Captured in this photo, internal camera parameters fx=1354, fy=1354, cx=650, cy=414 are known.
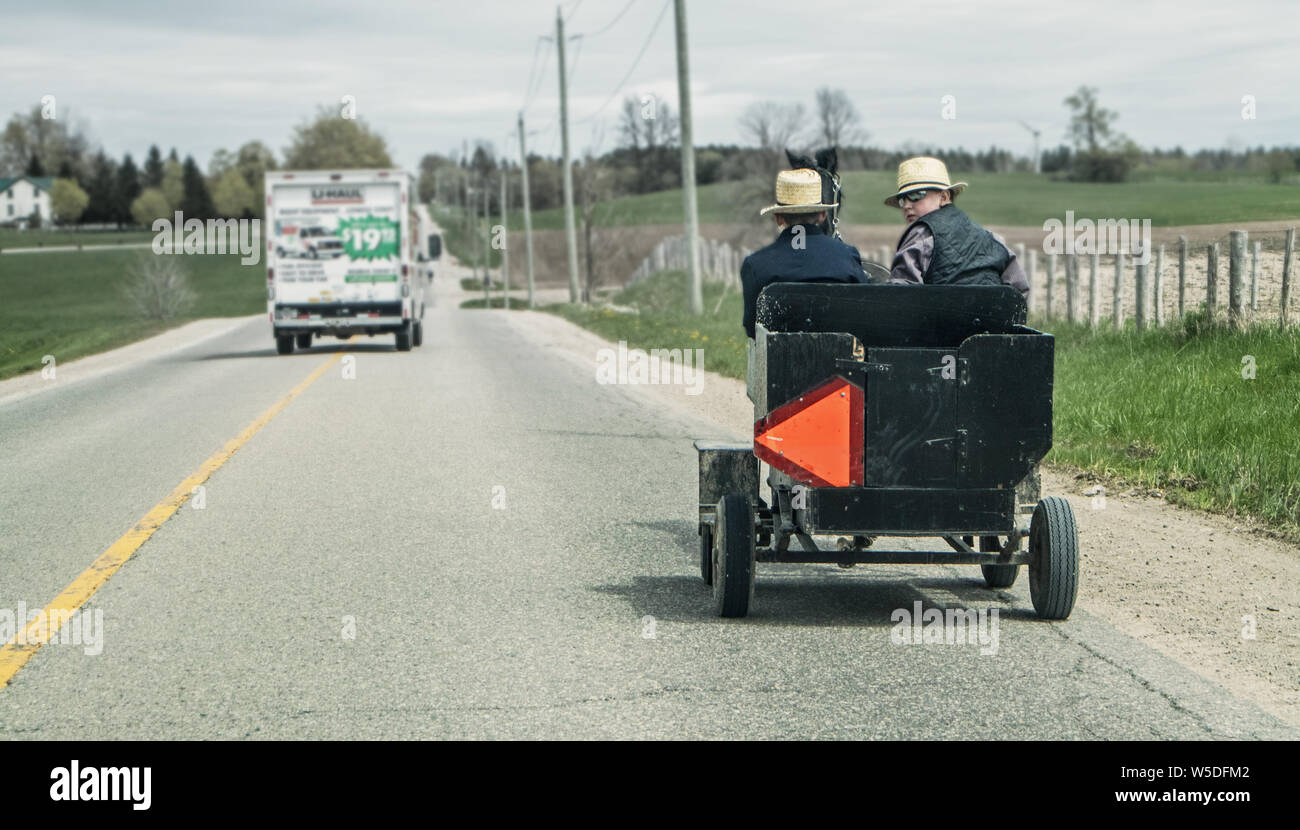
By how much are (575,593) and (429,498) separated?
9.42 feet

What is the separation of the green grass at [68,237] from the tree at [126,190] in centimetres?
270

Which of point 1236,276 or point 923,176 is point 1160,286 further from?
point 923,176

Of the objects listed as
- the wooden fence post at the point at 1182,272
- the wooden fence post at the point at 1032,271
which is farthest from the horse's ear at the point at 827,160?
the wooden fence post at the point at 1032,271

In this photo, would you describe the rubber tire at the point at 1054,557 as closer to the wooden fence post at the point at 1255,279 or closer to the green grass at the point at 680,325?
the wooden fence post at the point at 1255,279

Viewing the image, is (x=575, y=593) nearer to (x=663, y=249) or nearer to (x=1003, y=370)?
(x=1003, y=370)

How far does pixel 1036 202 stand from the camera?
76.0 m

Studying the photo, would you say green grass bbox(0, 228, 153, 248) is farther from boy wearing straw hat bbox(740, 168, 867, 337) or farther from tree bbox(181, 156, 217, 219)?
boy wearing straw hat bbox(740, 168, 867, 337)

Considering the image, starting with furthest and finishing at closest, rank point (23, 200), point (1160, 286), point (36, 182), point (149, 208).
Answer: point (23, 200), point (36, 182), point (149, 208), point (1160, 286)

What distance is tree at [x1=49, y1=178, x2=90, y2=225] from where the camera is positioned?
139125 millimetres

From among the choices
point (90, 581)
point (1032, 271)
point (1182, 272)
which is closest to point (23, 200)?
point (1032, 271)

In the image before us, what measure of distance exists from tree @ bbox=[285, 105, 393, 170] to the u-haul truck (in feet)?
422

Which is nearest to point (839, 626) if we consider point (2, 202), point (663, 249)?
point (663, 249)

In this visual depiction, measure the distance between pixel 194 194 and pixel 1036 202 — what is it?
10113 centimetres

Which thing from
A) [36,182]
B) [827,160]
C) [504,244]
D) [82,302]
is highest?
[36,182]
